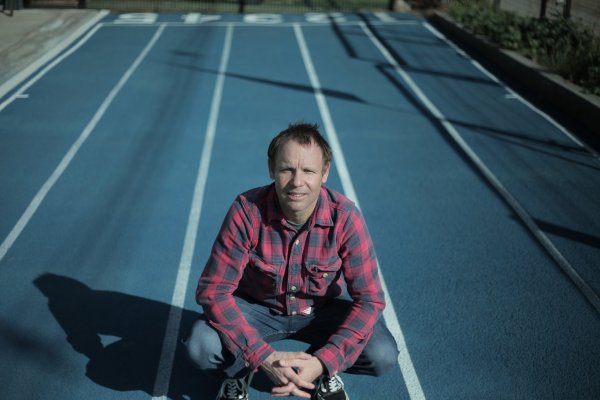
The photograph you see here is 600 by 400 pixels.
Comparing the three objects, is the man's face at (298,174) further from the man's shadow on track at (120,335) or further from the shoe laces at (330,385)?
the man's shadow on track at (120,335)

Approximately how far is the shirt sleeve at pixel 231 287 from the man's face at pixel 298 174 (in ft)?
0.81

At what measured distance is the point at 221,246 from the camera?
3.07 metres

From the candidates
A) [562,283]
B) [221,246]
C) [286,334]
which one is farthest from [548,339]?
[221,246]

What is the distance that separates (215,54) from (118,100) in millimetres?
3439

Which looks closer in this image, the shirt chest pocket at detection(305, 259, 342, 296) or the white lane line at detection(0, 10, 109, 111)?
the shirt chest pocket at detection(305, 259, 342, 296)

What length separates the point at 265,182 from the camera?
667cm

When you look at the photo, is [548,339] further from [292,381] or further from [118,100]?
[118,100]

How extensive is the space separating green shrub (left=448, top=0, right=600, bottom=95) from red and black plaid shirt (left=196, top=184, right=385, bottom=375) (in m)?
7.03

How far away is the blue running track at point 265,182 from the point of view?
3.93 meters

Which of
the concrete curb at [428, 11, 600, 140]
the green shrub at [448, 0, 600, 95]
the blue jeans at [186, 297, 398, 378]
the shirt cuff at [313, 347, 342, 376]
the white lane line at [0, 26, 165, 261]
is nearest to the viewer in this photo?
the shirt cuff at [313, 347, 342, 376]

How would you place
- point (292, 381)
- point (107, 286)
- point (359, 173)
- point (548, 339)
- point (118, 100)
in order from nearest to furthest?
1. point (292, 381)
2. point (548, 339)
3. point (107, 286)
4. point (359, 173)
5. point (118, 100)

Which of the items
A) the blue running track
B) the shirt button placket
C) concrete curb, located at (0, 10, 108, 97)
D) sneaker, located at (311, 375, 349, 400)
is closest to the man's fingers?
sneaker, located at (311, 375, 349, 400)

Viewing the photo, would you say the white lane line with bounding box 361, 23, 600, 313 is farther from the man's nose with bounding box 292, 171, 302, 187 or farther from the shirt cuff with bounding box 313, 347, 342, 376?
the man's nose with bounding box 292, 171, 302, 187

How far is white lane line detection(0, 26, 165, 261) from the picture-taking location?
5.49 meters
